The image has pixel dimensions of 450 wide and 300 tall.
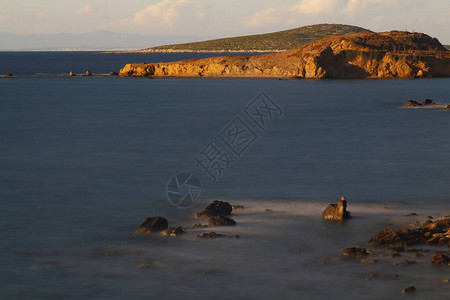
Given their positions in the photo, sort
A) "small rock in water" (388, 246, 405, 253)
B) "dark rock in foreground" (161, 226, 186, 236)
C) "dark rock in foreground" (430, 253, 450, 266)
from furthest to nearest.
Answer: "dark rock in foreground" (161, 226, 186, 236) → "small rock in water" (388, 246, 405, 253) → "dark rock in foreground" (430, 253, 450, 266)

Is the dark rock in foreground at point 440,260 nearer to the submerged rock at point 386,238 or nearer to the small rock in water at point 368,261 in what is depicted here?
the small rock in water at point 368,261

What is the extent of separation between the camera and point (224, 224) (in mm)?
27984

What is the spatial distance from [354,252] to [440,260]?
2.66 m

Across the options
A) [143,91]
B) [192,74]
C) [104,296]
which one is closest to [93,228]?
[104,296]

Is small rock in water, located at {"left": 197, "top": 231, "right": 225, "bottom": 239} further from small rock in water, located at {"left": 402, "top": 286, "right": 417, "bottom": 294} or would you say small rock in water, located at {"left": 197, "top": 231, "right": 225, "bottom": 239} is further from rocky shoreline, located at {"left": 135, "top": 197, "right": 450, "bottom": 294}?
small rock in water, located at {"left": 402, "top": 286, "right": 417, "bottom": 294}

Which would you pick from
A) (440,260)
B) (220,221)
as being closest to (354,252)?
(440,260)

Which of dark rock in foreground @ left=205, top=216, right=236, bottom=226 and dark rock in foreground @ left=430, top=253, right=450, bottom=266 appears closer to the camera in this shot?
dark rock in foreground @ left=430, top=253, right=450, bottom=266

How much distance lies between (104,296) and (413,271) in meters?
8.84

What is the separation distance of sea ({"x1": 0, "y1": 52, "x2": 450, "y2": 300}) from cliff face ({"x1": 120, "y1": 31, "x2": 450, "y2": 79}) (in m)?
55.4

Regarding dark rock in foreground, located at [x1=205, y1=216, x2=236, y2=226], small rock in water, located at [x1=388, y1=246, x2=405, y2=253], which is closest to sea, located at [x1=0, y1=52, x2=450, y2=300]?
small rock in water, located at [x1=388, y1=246, x2=405, y2=253]

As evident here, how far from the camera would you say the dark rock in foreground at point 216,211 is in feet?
96.4

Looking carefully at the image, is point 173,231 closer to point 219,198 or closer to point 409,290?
point 219,198

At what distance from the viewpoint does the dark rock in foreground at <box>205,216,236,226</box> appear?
27984mm

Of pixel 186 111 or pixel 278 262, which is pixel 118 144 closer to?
pixel 186 111
